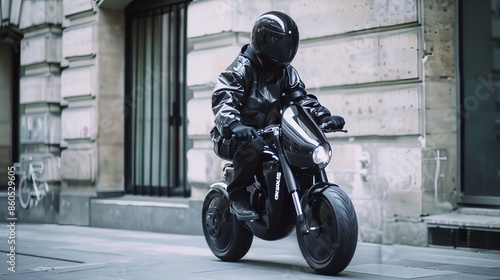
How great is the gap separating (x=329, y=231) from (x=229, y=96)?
1275 millimetres

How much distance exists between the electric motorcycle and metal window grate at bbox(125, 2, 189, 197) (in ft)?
14.4

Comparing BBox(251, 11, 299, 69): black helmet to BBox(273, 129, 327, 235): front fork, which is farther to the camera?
BBox(251, 11, 299, 69): black helmet

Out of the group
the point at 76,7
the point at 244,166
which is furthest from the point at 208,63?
the point at 244,166

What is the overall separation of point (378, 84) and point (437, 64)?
609 mm

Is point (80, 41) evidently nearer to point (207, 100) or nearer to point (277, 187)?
point (207, 100)

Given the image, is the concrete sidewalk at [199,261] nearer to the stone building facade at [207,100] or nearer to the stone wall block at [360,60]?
the stone building facade at [207,100]

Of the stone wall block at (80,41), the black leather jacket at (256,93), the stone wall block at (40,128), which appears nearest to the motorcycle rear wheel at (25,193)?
the stone wall block at (40,128)

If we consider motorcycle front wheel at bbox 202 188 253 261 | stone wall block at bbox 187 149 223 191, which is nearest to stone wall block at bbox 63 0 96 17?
stone wall block at bbox 187 149 223 191

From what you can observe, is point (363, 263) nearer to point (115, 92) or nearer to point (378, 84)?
point (378, 84)

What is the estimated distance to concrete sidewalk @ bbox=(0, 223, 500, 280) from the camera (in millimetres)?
6270

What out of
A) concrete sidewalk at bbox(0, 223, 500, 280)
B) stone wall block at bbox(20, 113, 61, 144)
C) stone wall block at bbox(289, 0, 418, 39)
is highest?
stone wall block at bbox(289, 0, 418, 39)

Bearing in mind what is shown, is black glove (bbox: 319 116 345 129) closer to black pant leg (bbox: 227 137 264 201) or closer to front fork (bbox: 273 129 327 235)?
front fork (bbox: 273 129 327 235)

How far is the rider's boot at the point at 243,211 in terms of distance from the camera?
6383 mm

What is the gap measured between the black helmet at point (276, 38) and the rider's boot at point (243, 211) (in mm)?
1093
